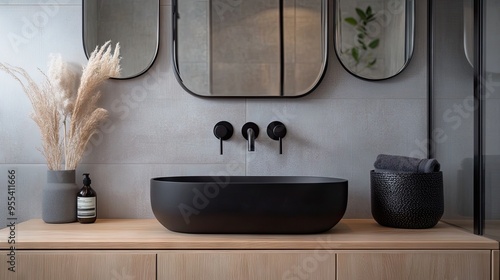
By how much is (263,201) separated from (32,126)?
0.98 metres

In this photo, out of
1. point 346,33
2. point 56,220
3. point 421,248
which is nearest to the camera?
point 421,248

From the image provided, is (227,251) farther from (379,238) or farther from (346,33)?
(346,33)

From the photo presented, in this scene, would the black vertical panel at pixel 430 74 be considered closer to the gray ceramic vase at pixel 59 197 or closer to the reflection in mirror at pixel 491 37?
the reflection in mirror at pixel 491 37

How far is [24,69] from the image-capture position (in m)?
2.04

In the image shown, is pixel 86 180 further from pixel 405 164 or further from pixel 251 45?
pixel 405 164

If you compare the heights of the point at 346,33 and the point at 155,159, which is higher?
the point at 346,33

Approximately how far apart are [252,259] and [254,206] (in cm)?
16

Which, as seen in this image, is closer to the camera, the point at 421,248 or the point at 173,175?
the point at 421,248

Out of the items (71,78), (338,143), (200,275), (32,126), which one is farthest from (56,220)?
(338,143)

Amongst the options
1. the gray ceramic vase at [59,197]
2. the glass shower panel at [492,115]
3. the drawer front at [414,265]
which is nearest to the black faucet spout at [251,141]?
the drawer front at [414,265]

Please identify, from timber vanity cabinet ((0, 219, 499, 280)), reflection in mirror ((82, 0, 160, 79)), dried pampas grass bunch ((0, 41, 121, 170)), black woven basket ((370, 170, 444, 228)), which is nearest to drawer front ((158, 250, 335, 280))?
timber vanity cabinet ((0, 219, 499, 280))

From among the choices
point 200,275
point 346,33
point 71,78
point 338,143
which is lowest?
point 200,275

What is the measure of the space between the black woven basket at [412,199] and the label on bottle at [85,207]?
3.31 feet

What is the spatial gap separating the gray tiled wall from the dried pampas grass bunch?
86 millimetres
